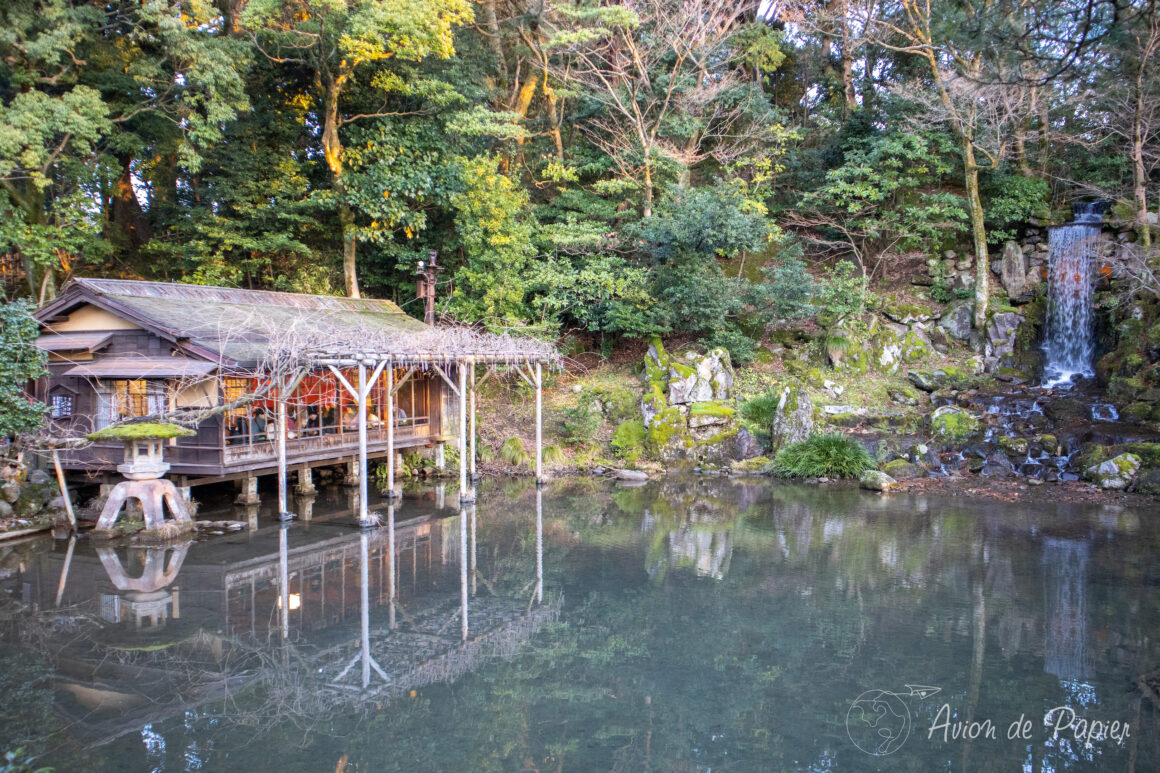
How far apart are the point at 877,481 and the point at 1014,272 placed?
35.8ft

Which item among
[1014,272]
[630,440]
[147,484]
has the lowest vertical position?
[630,440]

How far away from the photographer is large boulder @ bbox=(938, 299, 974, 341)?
2195 cm

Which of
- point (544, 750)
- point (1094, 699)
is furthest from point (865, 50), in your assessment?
point (544, 750)

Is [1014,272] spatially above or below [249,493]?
above

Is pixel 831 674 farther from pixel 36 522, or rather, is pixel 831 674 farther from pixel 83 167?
pixel 83 167

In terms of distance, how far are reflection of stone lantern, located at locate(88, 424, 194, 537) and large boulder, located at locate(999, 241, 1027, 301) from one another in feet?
77.0

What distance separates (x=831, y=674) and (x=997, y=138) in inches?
835

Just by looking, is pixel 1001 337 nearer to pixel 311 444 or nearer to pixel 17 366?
pixel 311 444

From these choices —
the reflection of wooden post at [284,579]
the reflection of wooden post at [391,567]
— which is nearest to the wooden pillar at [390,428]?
the reflection of wooden post at [391,567]

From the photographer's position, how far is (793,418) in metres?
18.5

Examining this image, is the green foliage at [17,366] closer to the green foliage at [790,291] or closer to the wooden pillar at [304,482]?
the wooden pillar at [304,482]

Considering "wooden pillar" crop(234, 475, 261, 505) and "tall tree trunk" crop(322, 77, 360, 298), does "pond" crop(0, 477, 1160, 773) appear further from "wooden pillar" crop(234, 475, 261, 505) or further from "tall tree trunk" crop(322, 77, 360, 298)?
"tall tree trunk" crop(322, 77, 360, 298)

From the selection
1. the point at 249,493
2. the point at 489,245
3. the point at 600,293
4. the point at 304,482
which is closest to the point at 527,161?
the point at 489,245

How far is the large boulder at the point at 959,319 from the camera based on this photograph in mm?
21953
